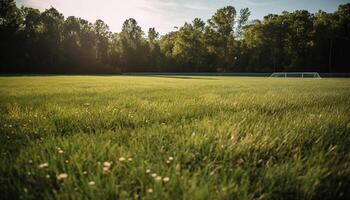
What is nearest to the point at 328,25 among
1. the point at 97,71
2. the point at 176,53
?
the point at 176,53

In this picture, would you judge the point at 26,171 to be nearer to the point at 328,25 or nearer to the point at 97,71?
the point at 97,71

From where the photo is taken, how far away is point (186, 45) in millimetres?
68250

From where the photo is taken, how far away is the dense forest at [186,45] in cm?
5525

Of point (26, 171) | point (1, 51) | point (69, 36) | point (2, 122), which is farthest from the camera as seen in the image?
point (69, 36)

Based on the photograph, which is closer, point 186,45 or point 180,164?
point 180,164

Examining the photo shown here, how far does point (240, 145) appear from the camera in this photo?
1.94m

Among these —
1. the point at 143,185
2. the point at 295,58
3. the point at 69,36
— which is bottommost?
the point at 143,185

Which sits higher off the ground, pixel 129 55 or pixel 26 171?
pixel 129 55

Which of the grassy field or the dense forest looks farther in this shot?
the dense forest

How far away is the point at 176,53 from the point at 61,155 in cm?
6849

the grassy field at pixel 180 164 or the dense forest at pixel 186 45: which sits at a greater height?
the dense forest at pixel 186 45

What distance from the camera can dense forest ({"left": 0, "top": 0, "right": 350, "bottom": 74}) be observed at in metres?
55.2

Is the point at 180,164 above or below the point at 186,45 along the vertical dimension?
below

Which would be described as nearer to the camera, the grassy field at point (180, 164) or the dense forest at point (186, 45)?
the grassy field at point (180, 164)
